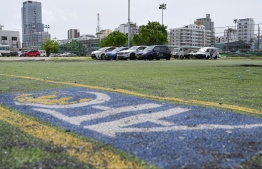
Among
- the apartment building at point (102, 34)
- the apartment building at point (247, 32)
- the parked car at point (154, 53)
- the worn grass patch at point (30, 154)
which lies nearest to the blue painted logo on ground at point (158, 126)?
the worn grass patch at point (30, 154)

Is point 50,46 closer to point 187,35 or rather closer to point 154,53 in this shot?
point 187,35

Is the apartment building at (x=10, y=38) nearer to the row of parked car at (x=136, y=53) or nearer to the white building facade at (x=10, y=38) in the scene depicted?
the white building facade at (x=10, y=38)

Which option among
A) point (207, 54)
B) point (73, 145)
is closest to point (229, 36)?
point (207, 54)

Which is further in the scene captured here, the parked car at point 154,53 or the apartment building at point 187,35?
the apartment building at point 187,35

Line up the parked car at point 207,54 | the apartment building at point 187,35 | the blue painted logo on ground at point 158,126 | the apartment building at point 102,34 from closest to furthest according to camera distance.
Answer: the blue painted logo on ground at point 158,126 → the parked car at point 207,54 → the apartment building at point 187,35 → the apartment building at point 102,34

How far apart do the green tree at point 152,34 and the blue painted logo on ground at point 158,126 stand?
2343 inches

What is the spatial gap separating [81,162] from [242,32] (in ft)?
166

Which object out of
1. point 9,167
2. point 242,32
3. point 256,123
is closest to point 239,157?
point 256,123

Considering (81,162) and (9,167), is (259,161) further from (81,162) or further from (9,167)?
(9,167)

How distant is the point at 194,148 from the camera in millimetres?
2115

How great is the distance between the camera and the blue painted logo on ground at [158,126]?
78.5 inches

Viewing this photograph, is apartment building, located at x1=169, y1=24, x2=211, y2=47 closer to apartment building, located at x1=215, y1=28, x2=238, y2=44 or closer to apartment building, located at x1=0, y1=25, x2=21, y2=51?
apartment building, located at x1=215, y1=28, x2=238, y2=44

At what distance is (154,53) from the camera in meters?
25.2

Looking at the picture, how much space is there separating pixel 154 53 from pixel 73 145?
23.3 metres
